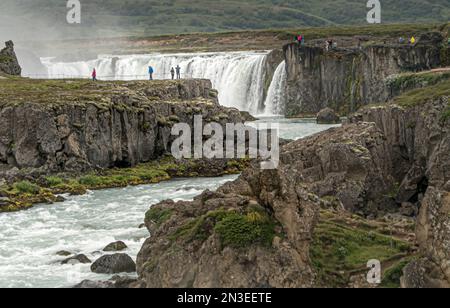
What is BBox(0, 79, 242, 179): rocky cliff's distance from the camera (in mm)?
67812

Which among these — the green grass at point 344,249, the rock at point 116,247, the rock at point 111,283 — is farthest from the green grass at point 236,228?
the rock at point 116,247

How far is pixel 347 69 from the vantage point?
11075 cm

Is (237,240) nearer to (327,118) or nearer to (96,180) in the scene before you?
(96,180)

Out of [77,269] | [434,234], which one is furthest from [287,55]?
[434,234]

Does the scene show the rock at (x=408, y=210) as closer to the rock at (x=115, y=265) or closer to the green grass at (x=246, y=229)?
the rock at (x=115, y=265)

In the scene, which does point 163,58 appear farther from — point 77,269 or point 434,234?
point 434,234

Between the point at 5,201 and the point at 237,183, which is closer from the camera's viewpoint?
the point at 237,183

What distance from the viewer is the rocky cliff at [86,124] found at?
222 ft

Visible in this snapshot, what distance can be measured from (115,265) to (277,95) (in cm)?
7968

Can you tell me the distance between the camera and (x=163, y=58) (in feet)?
433

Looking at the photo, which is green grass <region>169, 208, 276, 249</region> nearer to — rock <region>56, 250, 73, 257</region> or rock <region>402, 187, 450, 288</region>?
rock <region>402, 187, 450, 288</region>

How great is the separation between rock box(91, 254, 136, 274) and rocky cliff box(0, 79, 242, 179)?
2863 centimetres

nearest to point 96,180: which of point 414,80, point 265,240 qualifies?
point 414,80
